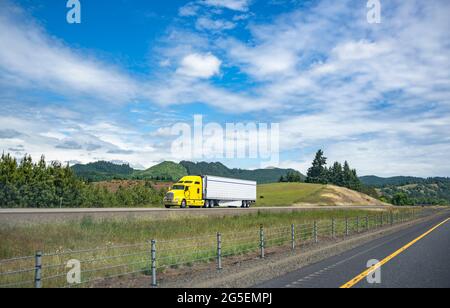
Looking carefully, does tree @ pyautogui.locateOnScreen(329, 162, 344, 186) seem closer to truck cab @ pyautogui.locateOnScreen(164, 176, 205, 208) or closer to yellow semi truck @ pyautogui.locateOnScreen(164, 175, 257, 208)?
yellow semi truck @ pyautogui.locateOnScreen(164, 175, 257, 208)

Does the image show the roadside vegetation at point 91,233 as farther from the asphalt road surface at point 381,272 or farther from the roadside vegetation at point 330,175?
the roadside vegetation at point 330,175

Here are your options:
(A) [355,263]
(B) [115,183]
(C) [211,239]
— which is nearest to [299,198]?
(B) [115,183]

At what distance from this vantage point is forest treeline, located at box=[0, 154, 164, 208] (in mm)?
43125

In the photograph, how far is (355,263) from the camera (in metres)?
14.5

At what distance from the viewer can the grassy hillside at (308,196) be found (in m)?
117

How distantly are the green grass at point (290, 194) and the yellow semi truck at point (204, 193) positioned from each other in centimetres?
4557

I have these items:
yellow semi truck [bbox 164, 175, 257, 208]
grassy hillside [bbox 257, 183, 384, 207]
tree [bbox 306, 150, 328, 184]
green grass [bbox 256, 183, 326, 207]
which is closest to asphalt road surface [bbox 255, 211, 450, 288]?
yellow semi truck [bbox 164, 175, 257, 208]

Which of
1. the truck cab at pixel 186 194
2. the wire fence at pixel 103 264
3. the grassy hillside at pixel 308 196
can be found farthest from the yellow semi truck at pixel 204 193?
the grassy hillside at pixel 308 196

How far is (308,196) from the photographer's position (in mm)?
125375

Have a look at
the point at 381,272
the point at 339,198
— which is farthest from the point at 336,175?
the point at 381,272
